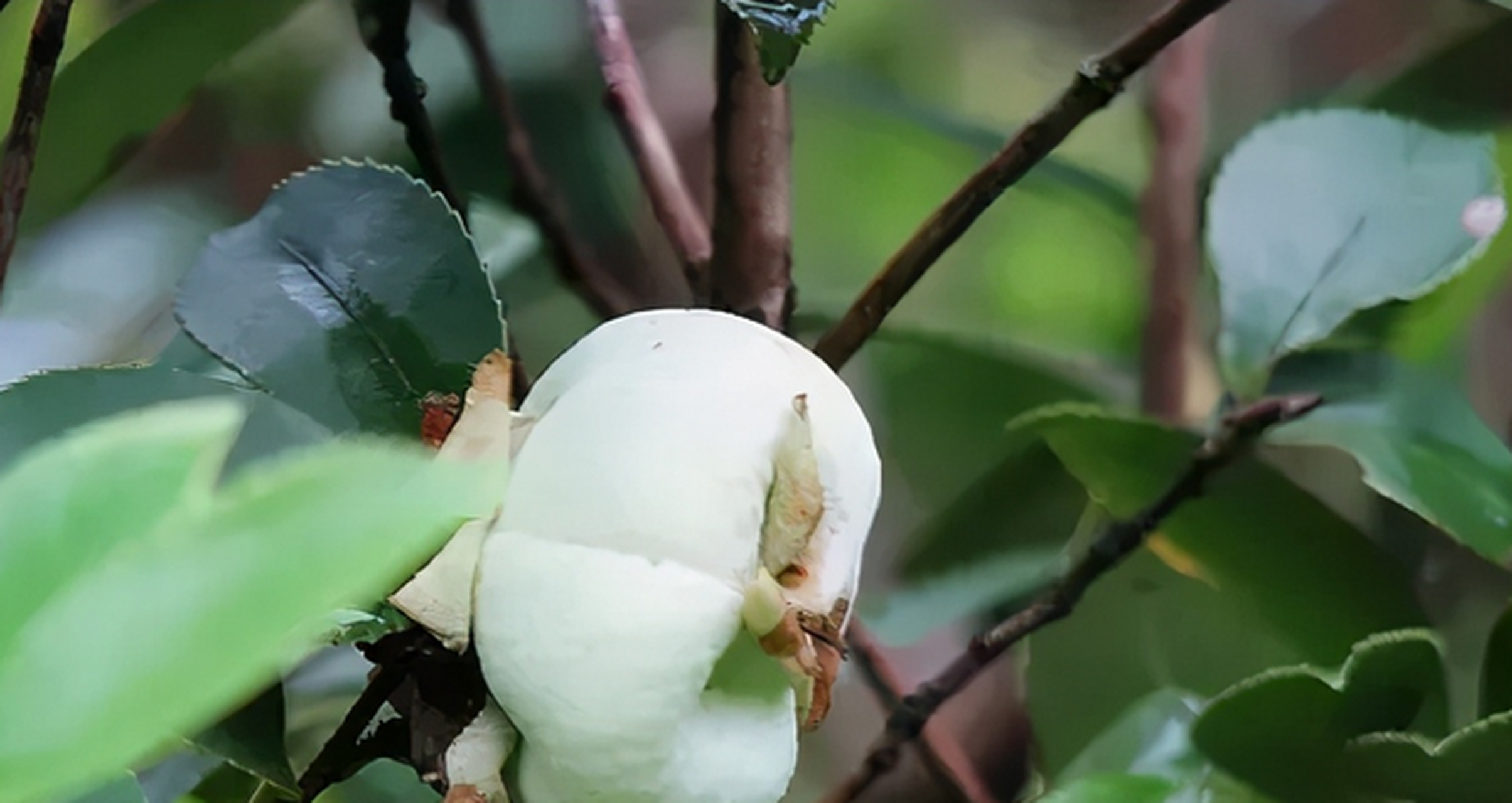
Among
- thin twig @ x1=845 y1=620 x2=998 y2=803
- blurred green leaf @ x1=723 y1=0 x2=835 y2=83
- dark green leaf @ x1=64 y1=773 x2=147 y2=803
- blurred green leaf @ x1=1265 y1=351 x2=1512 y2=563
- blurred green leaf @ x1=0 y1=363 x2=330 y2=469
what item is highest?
blurred green leaf @ x1=723 y1=0 x2=835 y2=83

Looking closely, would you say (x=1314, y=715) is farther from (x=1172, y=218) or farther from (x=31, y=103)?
(x=1172, y=218)

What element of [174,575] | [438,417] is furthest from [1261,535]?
[174,575]

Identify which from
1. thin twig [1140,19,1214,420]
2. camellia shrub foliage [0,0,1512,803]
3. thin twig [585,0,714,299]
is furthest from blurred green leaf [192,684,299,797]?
thin twig [1140,19,1214,420]

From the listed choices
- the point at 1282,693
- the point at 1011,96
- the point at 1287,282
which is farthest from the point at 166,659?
the point at 1011,96

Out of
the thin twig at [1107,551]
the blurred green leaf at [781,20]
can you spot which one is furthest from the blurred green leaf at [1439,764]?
the blurred green leaf at [781,20]

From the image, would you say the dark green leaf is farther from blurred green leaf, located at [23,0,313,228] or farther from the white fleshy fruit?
blurred green leaf, located at [23,0,313,228]

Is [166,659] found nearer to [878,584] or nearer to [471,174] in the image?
[471,174]

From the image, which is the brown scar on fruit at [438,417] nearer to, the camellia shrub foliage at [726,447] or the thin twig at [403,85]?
the camellia shrub foliage at [726,447]
